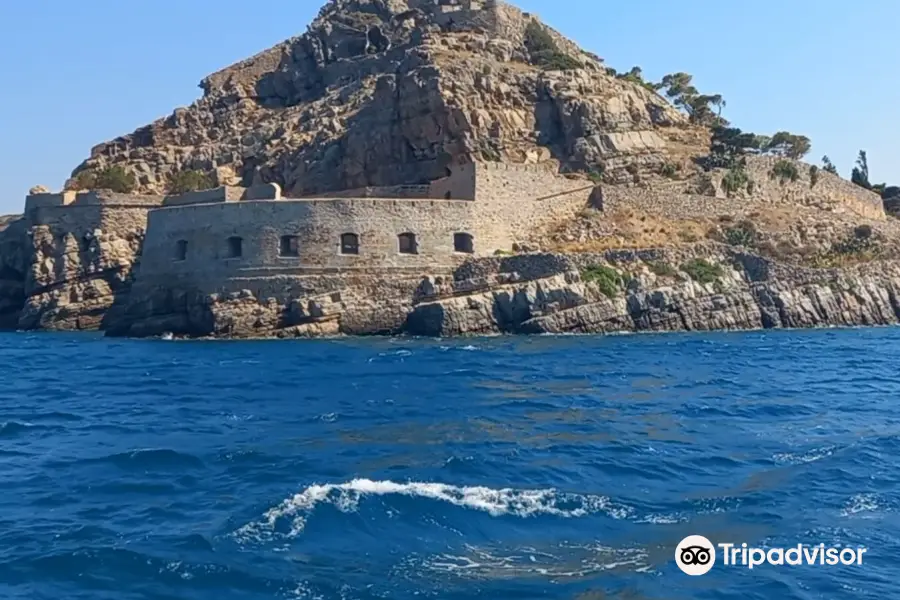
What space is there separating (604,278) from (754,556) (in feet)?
93.6

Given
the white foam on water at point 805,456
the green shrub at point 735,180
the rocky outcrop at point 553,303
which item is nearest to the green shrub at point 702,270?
the rocky outcrop at point 553,303

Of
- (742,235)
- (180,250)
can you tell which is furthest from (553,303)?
(180,250)

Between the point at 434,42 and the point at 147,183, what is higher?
the point at 434,42

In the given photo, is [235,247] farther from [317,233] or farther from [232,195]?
[232,195]

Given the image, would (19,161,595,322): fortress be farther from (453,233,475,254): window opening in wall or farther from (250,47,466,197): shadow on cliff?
(250,47,466,197): shadow on cliff

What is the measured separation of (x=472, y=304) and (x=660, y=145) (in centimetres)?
2277

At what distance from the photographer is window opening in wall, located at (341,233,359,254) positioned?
40.0 metres

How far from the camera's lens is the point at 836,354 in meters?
30.2

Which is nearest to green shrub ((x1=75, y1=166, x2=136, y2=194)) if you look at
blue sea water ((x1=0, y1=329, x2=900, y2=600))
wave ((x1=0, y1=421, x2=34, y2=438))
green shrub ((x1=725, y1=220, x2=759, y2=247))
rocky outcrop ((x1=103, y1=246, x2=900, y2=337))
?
rocky outcrop ((x1=103, y1=246, x2=900, y2=337))

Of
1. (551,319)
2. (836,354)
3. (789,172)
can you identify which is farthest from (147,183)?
(836,354)

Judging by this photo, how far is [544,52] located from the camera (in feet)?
198

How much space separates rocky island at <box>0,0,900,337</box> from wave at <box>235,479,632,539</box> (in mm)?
23973

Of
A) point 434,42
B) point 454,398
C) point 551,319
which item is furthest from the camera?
point 434,42

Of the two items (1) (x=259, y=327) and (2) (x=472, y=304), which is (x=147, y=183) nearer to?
(1) (x=259, y=327)
